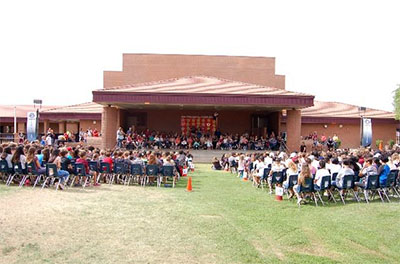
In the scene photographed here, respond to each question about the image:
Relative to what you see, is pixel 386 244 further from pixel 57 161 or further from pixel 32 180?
pixel 32 180

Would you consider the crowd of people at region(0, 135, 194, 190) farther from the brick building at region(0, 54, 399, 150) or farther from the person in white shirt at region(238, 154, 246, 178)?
the brick building at region(0, 54, 399, 150)

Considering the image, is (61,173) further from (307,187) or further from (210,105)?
(210,105)

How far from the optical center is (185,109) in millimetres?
35438

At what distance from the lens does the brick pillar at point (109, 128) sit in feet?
97.2

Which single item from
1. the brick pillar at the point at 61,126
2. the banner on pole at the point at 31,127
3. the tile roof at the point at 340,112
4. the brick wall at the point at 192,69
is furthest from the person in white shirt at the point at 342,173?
the brick pillar at the point at 61,126

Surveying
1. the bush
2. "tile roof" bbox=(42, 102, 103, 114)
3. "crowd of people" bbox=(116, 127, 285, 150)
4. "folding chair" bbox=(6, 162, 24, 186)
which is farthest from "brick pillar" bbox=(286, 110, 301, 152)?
"folding chair" bbox=(6, 162, 24, 186)

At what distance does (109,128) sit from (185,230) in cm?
2246

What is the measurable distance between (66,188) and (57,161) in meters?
0.91

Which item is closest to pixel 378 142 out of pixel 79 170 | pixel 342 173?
pixel 342 173

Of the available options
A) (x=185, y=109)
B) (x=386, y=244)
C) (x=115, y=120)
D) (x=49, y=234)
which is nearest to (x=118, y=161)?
(x=49, y=234)

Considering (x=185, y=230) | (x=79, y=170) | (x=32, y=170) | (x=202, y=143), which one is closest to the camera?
(x=185, y=230)

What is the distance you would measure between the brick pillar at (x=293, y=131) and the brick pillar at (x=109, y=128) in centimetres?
1197

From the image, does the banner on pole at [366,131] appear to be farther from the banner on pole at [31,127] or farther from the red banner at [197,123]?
the banner on pole at [31,127]

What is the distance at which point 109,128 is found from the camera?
29.9m
